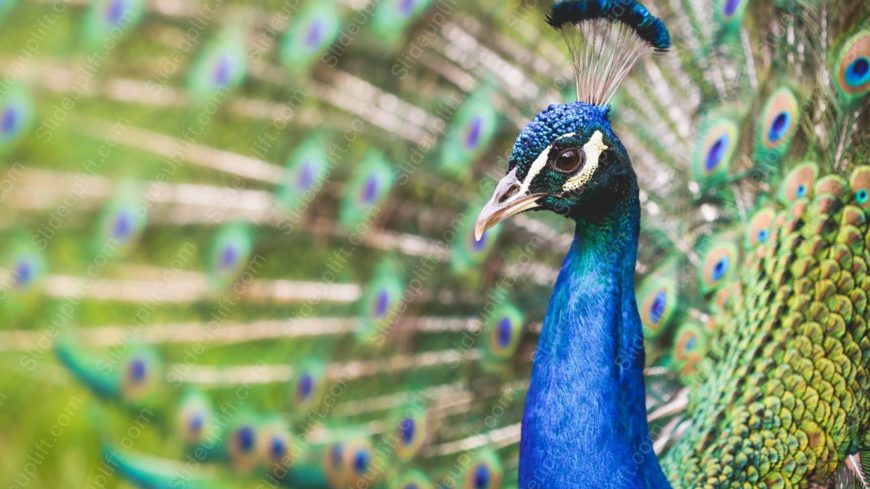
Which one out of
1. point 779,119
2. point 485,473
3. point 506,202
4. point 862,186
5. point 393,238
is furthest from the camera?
point 393,238

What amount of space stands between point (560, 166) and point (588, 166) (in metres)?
0.03

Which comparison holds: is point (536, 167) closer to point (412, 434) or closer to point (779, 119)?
point (779, 119)

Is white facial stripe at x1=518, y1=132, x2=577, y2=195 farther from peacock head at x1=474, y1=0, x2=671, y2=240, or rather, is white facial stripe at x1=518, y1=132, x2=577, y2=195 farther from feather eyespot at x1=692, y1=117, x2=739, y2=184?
feather eyespot at x1=692, y1=117, x2=739, y2=184

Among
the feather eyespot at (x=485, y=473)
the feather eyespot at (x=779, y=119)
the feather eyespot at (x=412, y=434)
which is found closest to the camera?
the feather eyespot at (x=779, y=119)

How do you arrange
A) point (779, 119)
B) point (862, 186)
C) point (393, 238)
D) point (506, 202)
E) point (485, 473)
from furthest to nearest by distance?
point (393, 238) < point (485, 473) < point (779, 119) < point (862, 186) < point (506, 202)

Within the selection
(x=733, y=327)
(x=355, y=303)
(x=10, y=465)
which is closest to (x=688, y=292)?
(x=733, y=327)

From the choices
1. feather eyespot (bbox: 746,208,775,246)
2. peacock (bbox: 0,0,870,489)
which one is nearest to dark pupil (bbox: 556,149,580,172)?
peacock (bbox: 0,0,870,489)

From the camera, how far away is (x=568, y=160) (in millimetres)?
1198

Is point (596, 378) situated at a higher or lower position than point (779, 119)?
lower

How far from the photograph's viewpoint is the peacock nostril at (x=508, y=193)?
118 centimetres

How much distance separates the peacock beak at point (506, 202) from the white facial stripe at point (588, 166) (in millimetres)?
40

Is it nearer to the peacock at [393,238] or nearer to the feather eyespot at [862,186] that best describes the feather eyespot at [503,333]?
the peacock at [393,238]

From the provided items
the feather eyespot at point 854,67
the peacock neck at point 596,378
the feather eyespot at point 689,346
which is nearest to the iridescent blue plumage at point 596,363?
the peacock neck at point 596,378

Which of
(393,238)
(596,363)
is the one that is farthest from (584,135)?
(393,238)
